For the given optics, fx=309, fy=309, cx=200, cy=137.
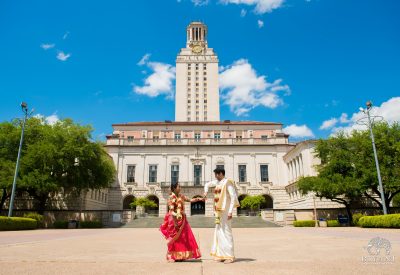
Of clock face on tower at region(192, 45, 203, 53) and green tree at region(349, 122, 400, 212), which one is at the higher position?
clock face on tower at region(192, 45, 203, 53)

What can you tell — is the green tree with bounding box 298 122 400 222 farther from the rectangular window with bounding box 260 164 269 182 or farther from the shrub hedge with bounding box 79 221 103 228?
the shrub hedge with bounding box 79 221 103 228

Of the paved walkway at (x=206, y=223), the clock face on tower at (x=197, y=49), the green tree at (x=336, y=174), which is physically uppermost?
the clock face on tower at (x=197, y=49)

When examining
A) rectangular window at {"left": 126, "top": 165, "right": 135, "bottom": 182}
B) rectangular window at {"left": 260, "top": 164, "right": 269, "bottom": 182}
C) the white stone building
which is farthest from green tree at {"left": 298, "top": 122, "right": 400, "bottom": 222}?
rectangular window at {"left": 126, "top": 165, "right": 135, "bottom": 182}

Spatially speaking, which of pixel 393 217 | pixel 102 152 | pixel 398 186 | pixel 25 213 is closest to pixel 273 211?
pixel 398 186

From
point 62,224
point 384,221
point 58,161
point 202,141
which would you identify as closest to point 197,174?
point 202,141

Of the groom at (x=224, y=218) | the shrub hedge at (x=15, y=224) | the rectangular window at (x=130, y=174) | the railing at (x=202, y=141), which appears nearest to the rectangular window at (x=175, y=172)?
the railing at (x=202, y=141)

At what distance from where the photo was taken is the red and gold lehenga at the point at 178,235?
6.68m

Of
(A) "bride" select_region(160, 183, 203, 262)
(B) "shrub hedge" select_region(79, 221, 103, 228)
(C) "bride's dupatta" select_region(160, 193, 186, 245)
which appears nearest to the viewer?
(A) "bride" select_region(160, 183, 203, 262)

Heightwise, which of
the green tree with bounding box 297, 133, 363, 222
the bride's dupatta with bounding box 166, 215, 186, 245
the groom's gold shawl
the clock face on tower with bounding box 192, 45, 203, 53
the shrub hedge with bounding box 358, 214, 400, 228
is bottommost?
the shrub hedge with bounding box 358, 214, 400, 228

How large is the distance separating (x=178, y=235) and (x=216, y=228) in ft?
2.77

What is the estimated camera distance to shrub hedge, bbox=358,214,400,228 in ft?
64.2

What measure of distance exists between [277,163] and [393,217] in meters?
30.5

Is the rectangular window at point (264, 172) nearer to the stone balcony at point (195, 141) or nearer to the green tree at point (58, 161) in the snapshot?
the stone balcony at point (195, 141)

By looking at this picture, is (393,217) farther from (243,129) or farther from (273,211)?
(243,129)
